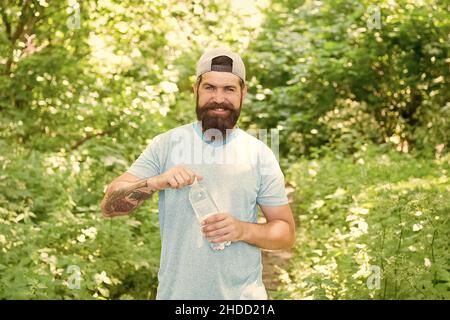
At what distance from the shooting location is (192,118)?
51.9ft

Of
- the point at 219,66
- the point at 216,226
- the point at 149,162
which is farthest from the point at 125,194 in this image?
the point at 219,66

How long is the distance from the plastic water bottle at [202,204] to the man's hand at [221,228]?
0.04 metres

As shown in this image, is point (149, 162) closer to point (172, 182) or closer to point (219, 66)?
point (172, 182)

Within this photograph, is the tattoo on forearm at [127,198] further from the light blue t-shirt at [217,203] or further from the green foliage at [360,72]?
the green foliage at [360,72]

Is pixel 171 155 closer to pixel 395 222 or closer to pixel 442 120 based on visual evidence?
pixel 395 222

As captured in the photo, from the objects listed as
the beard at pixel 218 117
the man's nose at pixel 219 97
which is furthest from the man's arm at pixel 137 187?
the man's nose at pixel 219 97

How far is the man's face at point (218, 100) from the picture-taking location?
304cm

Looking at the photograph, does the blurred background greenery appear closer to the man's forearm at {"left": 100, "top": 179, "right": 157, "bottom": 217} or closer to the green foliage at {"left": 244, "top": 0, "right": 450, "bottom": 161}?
the green foliage at {"left": 244, "top": 0, "right": 450, "bottom": 161}

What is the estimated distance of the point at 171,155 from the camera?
3.08 metres

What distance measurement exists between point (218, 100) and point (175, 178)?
1.50 ft

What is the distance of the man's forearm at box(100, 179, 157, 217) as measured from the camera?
2.98m

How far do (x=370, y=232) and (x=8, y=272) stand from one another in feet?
10.5

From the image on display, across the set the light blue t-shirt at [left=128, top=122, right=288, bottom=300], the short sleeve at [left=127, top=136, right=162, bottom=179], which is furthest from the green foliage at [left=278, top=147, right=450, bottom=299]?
the short sleeve at [left=127, top=136, right=162, bottom=179]
